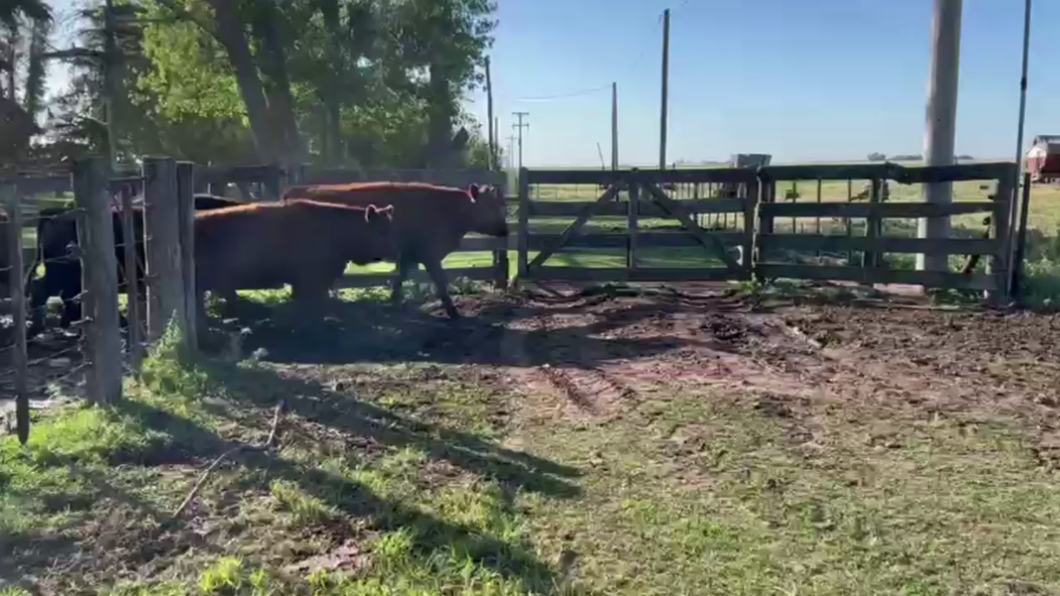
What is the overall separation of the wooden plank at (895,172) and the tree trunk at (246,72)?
1284 cm

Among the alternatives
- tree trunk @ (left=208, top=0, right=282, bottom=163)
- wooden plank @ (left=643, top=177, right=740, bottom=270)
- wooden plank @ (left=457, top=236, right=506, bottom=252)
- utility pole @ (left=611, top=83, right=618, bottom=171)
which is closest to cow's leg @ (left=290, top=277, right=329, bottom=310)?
wooden plank @ (left=457, top=236, right=506, bottom=252)

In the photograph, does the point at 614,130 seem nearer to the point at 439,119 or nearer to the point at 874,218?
the point at 439,119

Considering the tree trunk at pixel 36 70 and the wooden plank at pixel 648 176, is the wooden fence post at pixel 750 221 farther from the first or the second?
the tree trunk at pixel 36 70

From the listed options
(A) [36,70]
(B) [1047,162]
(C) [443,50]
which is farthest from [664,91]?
(B) [1047,162]

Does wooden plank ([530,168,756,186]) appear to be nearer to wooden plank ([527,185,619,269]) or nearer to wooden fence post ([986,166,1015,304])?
wooden plank ([527,185,619,269])

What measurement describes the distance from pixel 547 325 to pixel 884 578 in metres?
5.58

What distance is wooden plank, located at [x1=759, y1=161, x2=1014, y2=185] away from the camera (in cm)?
970

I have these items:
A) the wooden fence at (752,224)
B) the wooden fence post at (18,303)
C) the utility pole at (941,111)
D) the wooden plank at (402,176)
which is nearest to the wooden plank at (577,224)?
the wooden fence at (752,224)

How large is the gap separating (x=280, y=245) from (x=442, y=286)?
5.77 feet

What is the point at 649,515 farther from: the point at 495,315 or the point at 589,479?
the point at 495,315

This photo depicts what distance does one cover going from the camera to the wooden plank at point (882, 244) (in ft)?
32.4

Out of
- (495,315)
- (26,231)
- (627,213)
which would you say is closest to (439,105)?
(26,231)

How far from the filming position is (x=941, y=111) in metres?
10.8

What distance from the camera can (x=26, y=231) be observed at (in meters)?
14.7
